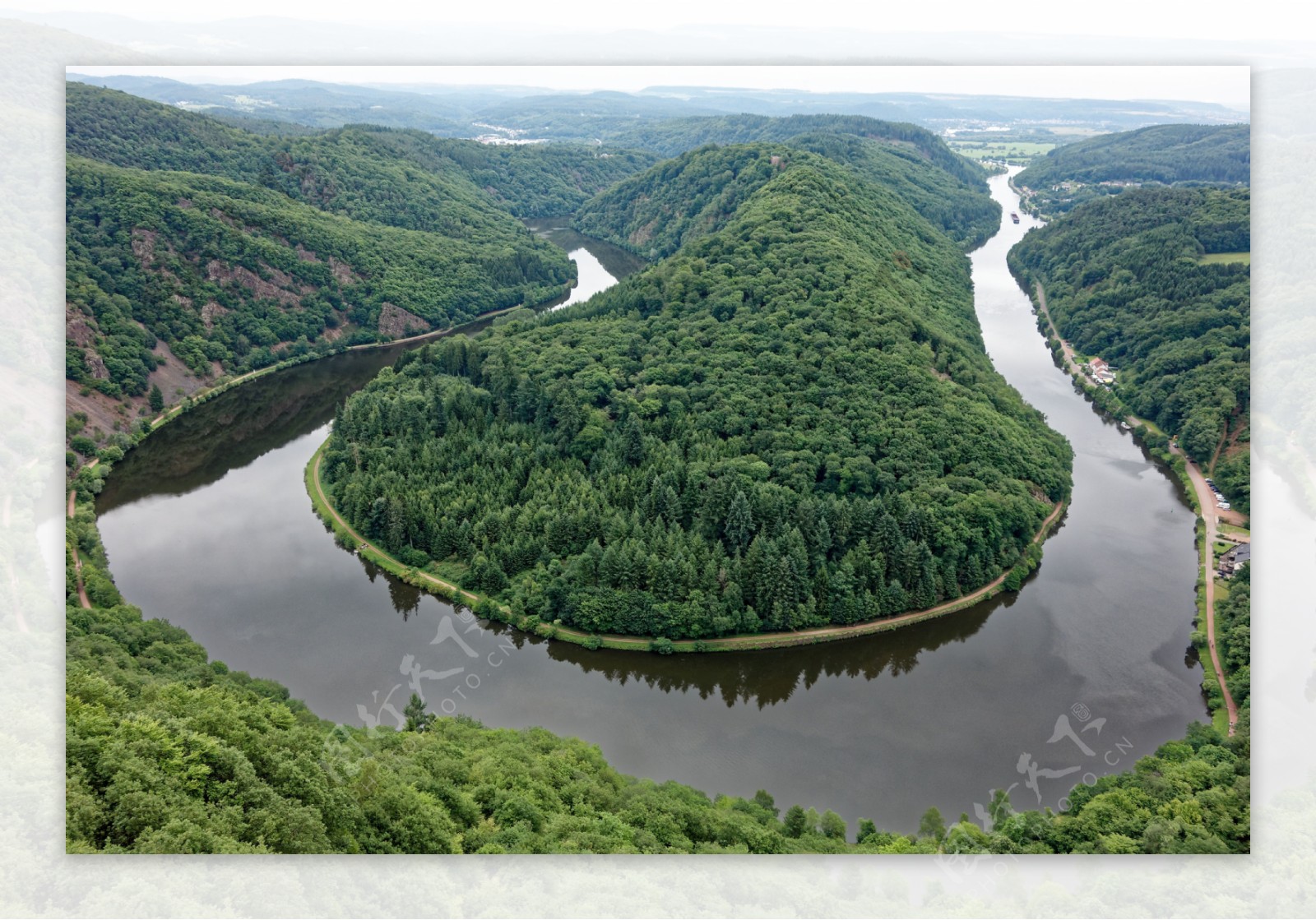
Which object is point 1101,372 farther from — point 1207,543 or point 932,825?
point 932,825

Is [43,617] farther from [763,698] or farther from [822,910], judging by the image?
[763,698]

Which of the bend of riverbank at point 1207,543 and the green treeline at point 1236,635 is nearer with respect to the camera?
the green treeline at point 1236,635

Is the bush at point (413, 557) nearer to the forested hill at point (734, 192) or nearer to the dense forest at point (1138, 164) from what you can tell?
the dense forest at point (1138, 164)

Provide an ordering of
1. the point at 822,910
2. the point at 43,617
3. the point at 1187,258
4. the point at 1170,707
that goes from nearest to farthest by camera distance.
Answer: the point at 822,910, the point at 43,617, the point at 1170,707, the point at 1187,258

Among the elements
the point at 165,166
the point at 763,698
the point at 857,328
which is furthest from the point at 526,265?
the point at 763,698

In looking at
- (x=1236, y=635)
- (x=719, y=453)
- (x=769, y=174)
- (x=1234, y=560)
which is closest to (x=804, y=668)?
(x=719, y=453)

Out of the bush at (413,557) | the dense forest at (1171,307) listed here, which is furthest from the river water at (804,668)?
the dense forest at (1171,307)
